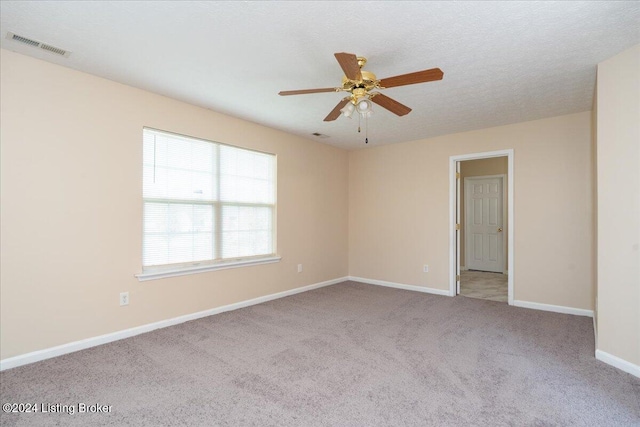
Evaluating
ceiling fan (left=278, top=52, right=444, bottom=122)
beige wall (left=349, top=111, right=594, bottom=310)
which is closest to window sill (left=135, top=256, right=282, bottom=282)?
beige wall (left=349, top=111, right=594, bottom=310)

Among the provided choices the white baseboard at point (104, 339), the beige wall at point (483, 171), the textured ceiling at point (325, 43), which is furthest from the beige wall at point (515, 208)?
the beige wall at point (483, 171)

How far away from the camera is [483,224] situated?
7.13 metres

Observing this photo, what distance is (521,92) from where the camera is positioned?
3334 mm

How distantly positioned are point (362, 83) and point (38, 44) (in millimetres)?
2427

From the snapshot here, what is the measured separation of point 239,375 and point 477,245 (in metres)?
6.30

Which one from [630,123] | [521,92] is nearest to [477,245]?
[521,92]

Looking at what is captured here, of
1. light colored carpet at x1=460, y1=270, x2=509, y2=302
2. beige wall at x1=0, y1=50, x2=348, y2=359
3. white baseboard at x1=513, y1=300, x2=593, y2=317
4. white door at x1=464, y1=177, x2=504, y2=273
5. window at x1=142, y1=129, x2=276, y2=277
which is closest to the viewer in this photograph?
beige wall at x1=0, y1=50, x2=348, y2=359

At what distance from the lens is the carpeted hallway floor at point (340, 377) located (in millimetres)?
1947

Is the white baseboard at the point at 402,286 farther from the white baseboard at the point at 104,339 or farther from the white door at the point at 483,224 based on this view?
the white door at the point at 483,224

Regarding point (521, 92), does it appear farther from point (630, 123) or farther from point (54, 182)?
point (54, 182)

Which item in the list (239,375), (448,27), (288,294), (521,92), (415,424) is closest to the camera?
(415,424)

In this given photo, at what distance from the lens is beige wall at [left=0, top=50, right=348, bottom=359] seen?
2.57m

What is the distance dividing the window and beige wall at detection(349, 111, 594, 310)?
1960mm

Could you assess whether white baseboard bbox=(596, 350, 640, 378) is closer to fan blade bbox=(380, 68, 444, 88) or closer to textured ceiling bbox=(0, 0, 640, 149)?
textured ceiling bbox=(0, 0, 640, 149)
